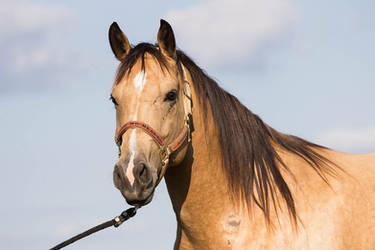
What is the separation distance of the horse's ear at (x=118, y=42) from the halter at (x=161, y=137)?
0.80m

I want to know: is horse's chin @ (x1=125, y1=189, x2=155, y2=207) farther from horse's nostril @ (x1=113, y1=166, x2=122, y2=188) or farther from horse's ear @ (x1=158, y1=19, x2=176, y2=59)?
horse's ear @ (x1=158, y1=19, x2=176, y2=59)

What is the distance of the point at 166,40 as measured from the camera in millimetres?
6578

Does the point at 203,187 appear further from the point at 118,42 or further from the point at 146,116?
the point at 118,42

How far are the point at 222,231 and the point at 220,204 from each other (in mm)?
299

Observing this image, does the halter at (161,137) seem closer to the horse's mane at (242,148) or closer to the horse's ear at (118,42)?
the horse's mane at (242,148)

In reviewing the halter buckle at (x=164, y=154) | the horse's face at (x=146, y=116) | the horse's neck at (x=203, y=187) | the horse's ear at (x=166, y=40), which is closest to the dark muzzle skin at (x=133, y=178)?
the horse's face at (x=146, y=116)

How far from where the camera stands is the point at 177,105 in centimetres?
627

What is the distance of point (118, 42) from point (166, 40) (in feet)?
1.85

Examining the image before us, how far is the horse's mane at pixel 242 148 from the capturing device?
21.9ft

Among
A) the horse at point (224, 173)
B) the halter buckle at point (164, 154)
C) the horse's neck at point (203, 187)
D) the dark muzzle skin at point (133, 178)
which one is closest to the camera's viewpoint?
the dark muzzle skin at point (133, 178)

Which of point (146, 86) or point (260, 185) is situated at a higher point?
point (146, 86)

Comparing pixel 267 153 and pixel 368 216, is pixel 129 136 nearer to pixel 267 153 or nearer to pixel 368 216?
pixel 267 153

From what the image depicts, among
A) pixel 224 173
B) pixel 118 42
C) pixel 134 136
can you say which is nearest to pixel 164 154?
pixel 134 136

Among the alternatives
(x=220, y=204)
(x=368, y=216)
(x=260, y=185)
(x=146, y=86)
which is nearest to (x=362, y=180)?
(x=368, y=216)
